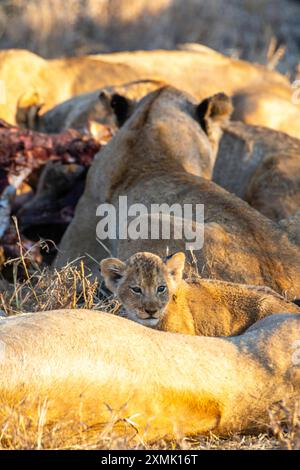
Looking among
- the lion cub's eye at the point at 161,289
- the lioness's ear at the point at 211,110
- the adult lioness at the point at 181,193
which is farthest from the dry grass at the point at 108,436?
the lioness's ear at the point at 211,110

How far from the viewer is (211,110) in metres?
8.29

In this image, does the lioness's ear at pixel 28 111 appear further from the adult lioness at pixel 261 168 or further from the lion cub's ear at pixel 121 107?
the lion cub's ear at pixel 121 107

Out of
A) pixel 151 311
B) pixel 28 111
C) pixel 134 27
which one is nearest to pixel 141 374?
pixel 151 311

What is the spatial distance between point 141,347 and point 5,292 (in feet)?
7.74

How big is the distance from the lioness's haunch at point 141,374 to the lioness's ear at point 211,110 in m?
3.50

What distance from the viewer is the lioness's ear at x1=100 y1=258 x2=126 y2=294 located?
227 inches

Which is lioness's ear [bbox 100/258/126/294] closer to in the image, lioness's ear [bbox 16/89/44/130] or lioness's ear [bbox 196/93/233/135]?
lioness's ear [bbox 196/93/233/135]

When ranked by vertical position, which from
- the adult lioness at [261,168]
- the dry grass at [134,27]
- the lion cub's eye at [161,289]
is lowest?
the dry grass at [134,27]

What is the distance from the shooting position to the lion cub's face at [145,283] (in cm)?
547

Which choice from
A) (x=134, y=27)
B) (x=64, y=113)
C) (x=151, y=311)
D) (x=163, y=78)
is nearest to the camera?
(x=151, y=311)

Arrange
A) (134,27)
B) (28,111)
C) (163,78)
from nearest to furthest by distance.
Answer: (28,111) < (163,78) < (134,27)

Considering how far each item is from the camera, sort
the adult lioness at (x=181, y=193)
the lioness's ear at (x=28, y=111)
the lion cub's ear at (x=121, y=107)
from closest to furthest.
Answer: the adult lioness at (x=181, y=193)
the lion cub's ear at (x=121, y=107)
the lioness's ear at (x=28, y=111)

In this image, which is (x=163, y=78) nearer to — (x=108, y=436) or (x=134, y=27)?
(x=134, y=27)

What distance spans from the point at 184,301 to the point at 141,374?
1.14m
